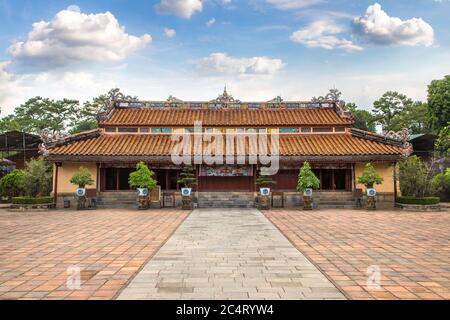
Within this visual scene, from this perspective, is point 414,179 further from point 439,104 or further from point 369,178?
point 439,104

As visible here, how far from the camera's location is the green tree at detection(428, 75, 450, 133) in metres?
31.4

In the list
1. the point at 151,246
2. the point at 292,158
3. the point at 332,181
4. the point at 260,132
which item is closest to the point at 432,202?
the point at 332,181

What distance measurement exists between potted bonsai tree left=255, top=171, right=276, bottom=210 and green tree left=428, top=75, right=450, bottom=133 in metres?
21.0

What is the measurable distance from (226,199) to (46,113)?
3805 centimetres

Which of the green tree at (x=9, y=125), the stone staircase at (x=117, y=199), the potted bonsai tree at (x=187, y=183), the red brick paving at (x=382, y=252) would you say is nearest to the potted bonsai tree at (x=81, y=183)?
the stone staircase at (x=117, y=199)

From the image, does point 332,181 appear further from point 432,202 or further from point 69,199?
point 69,199

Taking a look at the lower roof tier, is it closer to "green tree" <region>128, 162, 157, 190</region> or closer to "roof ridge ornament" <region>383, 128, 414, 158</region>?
"roof ridge ornament" <region>383, 128, 414, 158</region>

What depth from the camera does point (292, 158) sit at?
19516mm

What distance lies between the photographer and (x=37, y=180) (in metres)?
19.4

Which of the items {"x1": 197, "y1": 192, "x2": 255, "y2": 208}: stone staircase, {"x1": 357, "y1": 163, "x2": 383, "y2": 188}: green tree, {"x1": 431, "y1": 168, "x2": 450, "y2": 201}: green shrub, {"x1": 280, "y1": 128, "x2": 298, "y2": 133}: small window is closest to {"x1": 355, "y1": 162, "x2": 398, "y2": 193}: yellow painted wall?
{"x1": 357, "y1": 163, "x2": 383, "y2": 188}: green tree

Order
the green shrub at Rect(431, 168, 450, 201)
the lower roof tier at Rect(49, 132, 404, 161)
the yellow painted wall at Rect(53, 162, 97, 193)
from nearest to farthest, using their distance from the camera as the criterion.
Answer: the lower roof tier at Rect(49, 132, 404, 161) < the yellow painted wall at Rect(53, 162, 97, 193) < the green shrub at Rect(431, 168, 450, 201)

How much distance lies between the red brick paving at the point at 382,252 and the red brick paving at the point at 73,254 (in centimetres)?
364

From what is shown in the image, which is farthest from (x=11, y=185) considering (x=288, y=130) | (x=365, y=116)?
(x=365, y=116)
